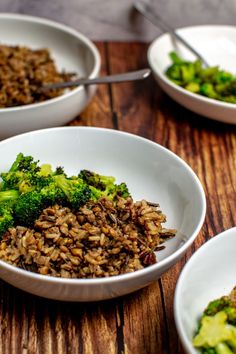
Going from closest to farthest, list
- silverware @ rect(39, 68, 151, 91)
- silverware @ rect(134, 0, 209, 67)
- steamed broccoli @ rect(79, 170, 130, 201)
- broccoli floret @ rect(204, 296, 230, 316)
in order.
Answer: broccoli floret @ rect(204, 296, 230, 316)
steamed broccoli @ rect(79, 170, 130, 201)
silverware @ rect(39, 68, 151, 91)
silverware @ rect(134, 0, 209, 67)

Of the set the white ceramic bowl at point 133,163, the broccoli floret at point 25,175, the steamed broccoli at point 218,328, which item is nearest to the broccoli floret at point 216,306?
the steamed broccoli at point 218,328

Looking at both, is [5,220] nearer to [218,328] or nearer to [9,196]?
[9,196]

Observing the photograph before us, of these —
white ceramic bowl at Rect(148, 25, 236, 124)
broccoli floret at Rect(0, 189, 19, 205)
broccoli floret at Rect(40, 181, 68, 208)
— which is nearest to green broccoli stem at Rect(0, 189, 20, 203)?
broccoli floret at Rect(0, 189, 19, 205)

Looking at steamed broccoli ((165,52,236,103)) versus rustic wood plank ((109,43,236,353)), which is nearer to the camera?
rustic wood plank ((109,43,236,353))

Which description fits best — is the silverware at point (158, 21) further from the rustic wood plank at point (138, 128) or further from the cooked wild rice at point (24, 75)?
the cooked wild rice at point (24, 75)

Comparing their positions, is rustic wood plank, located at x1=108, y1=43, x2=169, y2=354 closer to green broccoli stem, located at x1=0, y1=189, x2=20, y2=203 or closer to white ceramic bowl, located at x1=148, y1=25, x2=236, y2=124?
white ceramic bowl, located at x1=148, y1=25, x2=236, y2=124

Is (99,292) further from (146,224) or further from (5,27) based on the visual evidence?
(5,27)
